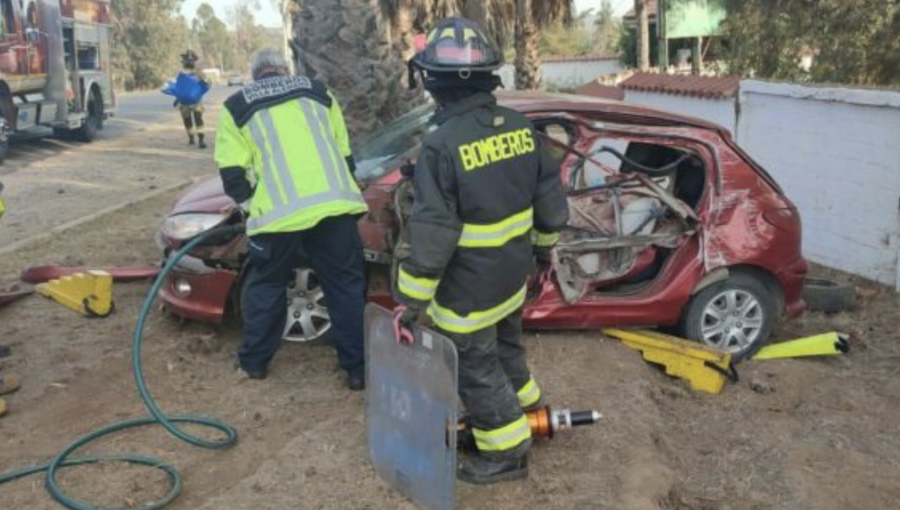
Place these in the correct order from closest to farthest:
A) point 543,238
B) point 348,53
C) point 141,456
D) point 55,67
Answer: point 543,238 < point 141,456 < point 348,53 < point 55,67

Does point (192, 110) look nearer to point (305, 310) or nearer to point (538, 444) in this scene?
point (305, 310)

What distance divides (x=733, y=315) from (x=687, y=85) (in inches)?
221

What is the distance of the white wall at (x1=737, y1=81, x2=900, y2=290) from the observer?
743 centimetres

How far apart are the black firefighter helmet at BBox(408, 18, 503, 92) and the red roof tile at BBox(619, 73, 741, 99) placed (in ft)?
21.3

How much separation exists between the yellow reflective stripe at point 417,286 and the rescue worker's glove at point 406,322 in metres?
0.06

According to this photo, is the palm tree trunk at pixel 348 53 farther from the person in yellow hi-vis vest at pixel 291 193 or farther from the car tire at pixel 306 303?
the person in yellow hi-vis vest at pixel 291 193

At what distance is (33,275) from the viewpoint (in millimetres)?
6789

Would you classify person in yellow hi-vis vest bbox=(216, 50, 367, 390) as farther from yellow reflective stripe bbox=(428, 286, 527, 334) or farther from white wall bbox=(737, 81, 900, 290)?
white wall bbox=(737, 81, 900, 290)

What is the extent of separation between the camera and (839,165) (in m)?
7.93

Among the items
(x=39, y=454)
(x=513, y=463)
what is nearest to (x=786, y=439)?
(x=513, y=463)

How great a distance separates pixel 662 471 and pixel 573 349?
1452 millimetres

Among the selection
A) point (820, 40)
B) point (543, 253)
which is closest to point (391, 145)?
point (543, 253)

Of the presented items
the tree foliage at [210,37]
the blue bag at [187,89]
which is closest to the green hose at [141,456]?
the blue bag at [187,89]

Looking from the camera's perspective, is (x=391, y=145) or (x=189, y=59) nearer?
(x=391, y=145)
